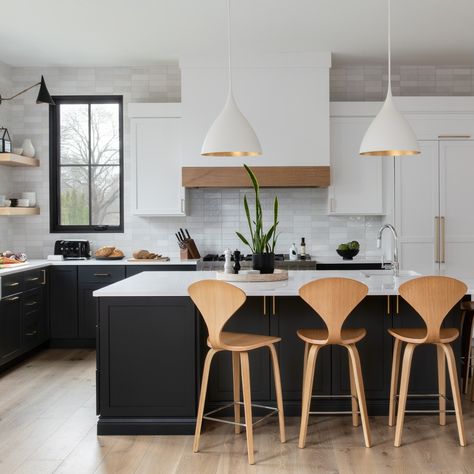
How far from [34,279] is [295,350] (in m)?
2.94

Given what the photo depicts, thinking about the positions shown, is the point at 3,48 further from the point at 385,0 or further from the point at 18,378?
the point at 385,0

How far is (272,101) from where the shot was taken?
645cm

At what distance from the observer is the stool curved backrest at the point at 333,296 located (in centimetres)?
365

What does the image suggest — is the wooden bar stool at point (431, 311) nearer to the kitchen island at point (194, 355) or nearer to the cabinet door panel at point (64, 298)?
the kitchen island at point (194, 355)

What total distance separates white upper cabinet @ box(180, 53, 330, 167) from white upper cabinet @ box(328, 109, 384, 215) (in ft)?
0.70

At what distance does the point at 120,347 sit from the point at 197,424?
69 cm

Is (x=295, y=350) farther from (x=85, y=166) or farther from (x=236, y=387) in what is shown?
(x=85, y=166)

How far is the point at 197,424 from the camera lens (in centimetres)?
370

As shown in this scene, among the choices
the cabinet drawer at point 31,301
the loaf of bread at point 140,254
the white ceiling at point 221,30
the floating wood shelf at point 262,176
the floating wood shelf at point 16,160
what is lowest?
the cabinet drawer at point 31,301

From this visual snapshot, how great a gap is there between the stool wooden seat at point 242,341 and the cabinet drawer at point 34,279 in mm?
2701

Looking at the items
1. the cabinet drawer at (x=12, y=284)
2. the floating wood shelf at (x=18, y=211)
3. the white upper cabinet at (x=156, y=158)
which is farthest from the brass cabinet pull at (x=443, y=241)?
the floating wood shelf at (x=18, y=211)

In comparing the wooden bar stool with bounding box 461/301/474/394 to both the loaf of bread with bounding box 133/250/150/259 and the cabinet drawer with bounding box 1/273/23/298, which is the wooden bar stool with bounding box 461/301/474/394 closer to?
the loaf of bread with bounding box 133/250/150/259

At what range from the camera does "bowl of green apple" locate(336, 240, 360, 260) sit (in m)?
6.48

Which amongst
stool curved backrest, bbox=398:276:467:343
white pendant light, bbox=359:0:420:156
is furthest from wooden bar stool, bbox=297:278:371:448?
white pendant light, bbox=359:0:420:156
